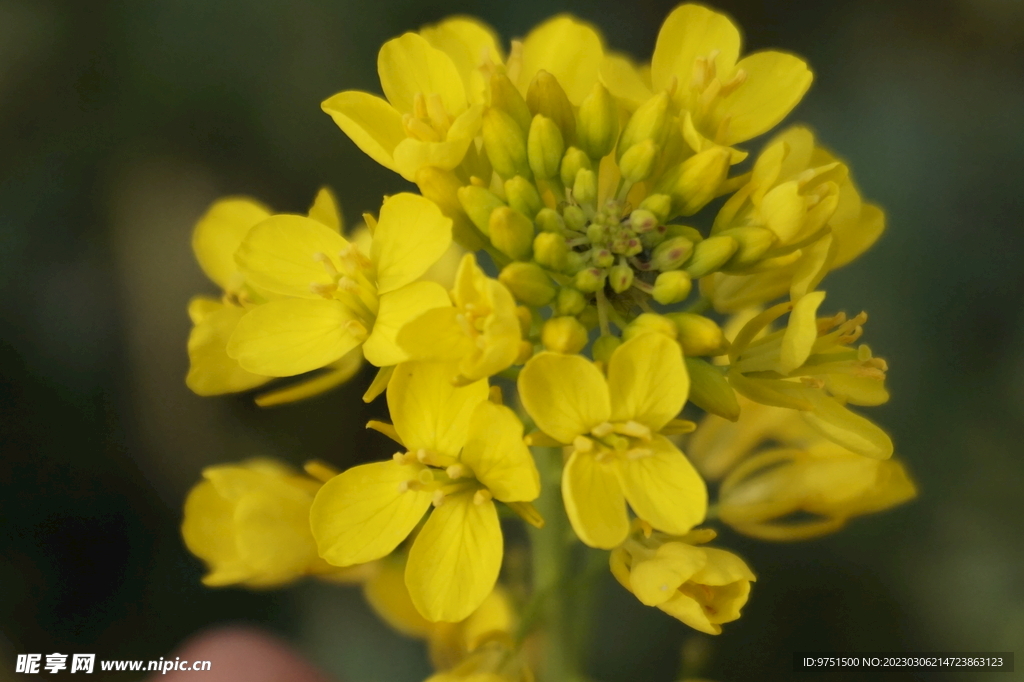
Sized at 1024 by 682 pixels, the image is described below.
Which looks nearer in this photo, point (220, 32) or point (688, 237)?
point (688, 237)

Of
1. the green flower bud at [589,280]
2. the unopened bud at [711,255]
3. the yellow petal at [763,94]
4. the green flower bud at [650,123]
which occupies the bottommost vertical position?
the green flower bud at [589,280]

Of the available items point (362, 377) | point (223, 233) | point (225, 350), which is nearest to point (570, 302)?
point (225, 350)

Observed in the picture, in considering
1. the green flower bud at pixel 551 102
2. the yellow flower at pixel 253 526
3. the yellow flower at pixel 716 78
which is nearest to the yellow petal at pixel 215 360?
the yellow flower at pixel 253 526

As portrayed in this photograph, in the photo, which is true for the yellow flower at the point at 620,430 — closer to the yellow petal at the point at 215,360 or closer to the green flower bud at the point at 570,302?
the green flower bud at the point at 570,302

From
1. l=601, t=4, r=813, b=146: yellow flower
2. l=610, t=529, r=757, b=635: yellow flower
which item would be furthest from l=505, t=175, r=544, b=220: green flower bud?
l=610, t=529, r=757, b=635: yellow flower

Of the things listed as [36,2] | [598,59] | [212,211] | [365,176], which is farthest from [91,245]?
[598,59]

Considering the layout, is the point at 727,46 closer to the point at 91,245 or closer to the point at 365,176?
the point at 365,176

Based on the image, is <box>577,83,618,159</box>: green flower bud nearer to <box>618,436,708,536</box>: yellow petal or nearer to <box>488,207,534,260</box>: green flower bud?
<box>488,207,534,260</box>: green flower bud
